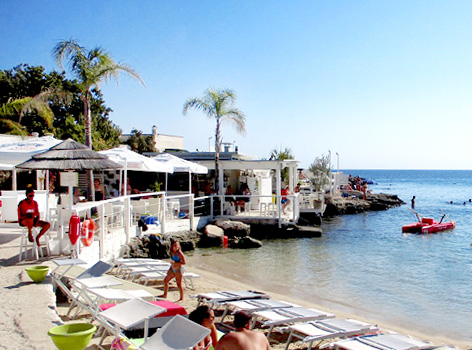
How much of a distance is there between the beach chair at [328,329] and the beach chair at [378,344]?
21 centimetres

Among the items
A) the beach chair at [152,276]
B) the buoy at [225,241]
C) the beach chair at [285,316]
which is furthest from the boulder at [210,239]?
the beach chair at [285,316]

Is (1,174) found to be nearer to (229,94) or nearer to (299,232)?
(229,94)

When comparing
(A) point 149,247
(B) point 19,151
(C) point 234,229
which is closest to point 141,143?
(C) point 234,229

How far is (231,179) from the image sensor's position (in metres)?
25.1

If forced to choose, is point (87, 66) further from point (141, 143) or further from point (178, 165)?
point (141, 143)

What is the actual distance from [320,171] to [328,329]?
3468cm

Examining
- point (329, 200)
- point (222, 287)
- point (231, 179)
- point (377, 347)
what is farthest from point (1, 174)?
point (329, 200)

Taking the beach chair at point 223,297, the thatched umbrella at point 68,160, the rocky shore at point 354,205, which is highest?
the thatched umbrella at point 68,160

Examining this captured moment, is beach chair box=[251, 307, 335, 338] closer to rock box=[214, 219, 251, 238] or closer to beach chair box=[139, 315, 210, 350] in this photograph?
beach chair box=[139, 315, 210, 350]

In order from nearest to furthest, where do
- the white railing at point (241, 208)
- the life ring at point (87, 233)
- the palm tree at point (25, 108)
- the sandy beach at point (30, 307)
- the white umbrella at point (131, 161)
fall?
the sandy beach at point (30, 307), the life ring at point (87, 233), the white umbrella at point (131, 161), the palm tree at point (25, 108), the white railing at point (241, 208)

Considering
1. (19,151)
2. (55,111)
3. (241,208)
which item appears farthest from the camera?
(55,111)

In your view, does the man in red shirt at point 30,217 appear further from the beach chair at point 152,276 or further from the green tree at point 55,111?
A: the green tree at point 55,111

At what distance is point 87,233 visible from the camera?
10422 mm

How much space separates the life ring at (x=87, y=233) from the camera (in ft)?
33.8
